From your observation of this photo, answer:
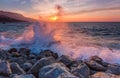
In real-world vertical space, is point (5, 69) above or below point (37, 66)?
above

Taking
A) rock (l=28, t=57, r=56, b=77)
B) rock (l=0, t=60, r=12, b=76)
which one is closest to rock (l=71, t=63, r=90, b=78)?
rock (l=28, t=57, r=56, b=77)

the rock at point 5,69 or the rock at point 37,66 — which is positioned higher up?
the rock at point 5,69

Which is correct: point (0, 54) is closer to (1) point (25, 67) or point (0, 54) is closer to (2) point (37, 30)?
(1) point (25, 67)

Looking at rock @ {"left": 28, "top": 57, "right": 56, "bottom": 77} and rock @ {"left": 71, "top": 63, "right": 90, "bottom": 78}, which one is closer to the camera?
rock @ {"left": 71, "top": 63, "right": 90, "bottom": 78}

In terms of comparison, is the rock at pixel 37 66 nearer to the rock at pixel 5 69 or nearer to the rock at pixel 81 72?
the rock at pixel 5 69

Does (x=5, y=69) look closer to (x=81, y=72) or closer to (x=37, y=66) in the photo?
(x=37, y=66)

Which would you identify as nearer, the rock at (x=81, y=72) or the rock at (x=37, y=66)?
the rock at (x=81, y=72)

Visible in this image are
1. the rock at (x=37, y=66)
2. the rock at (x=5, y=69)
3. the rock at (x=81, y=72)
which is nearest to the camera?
the rock at (x=5, y=69)

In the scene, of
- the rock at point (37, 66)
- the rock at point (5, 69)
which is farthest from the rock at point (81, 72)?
the rock at point (5, 69)

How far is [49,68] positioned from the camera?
497 cm

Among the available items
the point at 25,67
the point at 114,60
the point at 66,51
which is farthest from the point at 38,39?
the point at 25,67

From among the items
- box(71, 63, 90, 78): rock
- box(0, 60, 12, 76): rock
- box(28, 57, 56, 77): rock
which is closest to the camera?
box(0, 60, 12, 76): rock

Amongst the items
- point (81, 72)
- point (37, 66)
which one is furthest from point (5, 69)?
point (81, 72)

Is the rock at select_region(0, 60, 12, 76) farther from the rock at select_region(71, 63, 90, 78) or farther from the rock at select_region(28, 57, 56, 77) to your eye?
the rock at select_region(71, 63, 90, 78)
